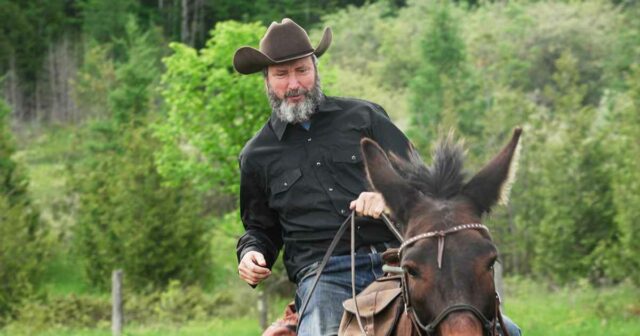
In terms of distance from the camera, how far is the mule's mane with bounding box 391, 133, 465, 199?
4.68 meters

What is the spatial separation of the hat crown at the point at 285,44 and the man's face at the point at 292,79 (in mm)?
72

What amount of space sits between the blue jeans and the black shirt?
110 mm

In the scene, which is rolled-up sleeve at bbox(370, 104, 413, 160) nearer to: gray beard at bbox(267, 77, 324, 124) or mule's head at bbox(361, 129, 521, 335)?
gray beard at bbox(267, 77, 324, 124)

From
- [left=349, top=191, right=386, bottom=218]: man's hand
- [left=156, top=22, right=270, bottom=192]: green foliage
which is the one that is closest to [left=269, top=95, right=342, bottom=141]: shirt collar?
[left=349, top=191, right=386, bottom=218]: man's hand

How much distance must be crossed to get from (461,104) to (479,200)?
3848cm

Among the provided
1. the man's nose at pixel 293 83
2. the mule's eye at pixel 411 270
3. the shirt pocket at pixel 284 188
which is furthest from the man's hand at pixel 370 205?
the man's nose at pixel 293 83

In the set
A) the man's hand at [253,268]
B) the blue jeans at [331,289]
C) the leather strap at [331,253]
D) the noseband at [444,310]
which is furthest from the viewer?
the man's hand at [253,268]

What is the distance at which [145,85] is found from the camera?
172 feet

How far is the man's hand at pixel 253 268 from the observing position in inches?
234

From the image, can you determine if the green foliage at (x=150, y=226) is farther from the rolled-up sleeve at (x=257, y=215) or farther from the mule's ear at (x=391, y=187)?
the mule's ear at (x=391, y=187)

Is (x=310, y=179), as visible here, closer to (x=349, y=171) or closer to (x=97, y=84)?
(x=349, y=171)

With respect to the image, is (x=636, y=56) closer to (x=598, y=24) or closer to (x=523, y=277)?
(x=598, y=24)

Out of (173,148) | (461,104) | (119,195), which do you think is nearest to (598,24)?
(461,104)

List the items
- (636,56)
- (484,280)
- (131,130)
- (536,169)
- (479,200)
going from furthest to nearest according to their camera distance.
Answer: (636,56) < (131,130) < (536,169) < (479,200) < (484,280)
